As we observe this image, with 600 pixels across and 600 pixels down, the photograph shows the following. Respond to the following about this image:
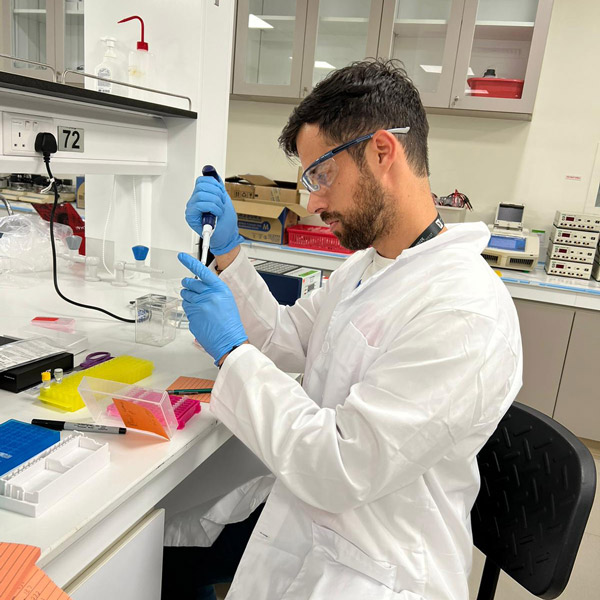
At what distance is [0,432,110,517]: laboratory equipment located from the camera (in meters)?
0.68

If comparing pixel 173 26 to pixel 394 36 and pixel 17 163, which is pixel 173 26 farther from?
pixel 394 36

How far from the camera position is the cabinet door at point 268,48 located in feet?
10.0

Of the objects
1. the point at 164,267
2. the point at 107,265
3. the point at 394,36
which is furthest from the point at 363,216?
the point at 394,36

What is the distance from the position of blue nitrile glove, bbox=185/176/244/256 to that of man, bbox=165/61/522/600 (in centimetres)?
25

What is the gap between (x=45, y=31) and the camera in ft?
10.3

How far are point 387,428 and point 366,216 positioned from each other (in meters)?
0.42

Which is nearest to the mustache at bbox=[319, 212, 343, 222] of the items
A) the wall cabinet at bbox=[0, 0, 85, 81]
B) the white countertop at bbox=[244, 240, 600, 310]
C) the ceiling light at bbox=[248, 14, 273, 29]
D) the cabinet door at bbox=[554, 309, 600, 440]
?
the white countertop at bbox=[244, 240, 600, 310]

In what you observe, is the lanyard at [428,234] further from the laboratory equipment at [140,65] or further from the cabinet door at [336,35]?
the cabinet door at [336,35]

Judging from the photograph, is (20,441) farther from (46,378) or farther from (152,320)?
(152,320)

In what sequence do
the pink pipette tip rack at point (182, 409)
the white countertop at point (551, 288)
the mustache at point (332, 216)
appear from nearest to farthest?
the pink pipette tip rack at point (182, 409), the mustache at point (332, 216), the white countertop at point (551, 288)

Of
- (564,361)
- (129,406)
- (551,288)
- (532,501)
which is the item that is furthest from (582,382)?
(129,406)

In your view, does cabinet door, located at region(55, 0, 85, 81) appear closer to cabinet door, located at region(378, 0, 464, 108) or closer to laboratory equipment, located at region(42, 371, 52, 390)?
cabinet door, located at region(378, 0, 464, 108)

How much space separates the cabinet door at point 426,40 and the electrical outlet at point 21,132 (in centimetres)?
216

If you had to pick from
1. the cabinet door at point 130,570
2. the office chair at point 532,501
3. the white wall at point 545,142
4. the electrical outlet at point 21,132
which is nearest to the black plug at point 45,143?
the electrical outlet at point 21,132
